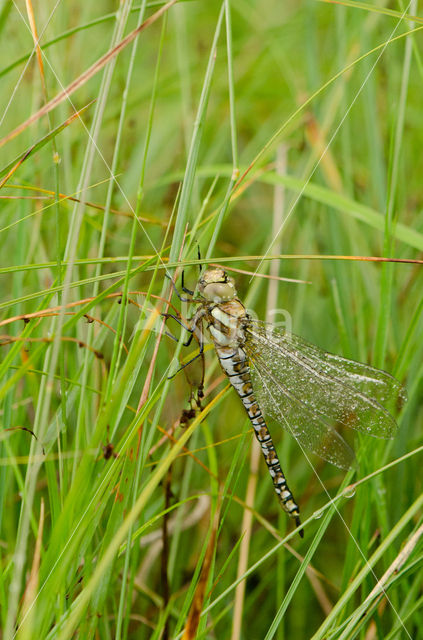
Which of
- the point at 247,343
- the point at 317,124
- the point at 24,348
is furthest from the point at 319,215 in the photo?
the point at 24,348

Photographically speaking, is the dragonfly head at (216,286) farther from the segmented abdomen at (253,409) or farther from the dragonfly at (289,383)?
the segmented abdomen at (253,409)

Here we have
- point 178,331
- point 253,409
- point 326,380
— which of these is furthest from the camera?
point 178,331

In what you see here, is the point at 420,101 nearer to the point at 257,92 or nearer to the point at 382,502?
the point at 257,92

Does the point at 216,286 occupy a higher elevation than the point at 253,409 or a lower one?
higher

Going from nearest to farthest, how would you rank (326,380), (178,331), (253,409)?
1. (326,380)
2. (253,409)
3. (178,331)

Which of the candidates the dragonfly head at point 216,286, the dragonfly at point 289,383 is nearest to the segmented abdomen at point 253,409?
the dragonfly at point 289,383

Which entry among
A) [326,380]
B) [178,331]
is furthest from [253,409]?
[178,331]

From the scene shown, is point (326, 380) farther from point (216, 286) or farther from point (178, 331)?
point (178, 331)
